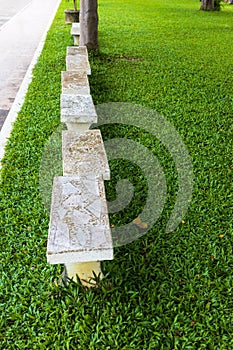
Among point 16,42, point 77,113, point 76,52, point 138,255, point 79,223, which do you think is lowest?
point 138,255

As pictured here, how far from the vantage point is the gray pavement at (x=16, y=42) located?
21.5 ft

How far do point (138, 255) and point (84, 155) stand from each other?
0.92 meters

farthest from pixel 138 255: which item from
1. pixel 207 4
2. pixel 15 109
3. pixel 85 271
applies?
pixel 207 4

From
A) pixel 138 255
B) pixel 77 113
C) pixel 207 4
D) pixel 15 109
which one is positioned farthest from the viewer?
pixel 207 4

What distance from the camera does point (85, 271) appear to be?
7.86 feet

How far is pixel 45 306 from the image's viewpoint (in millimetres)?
2318

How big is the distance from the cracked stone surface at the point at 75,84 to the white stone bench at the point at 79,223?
224cm

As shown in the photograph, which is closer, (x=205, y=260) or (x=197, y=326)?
(x=197, y=326)

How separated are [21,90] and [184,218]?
13.6 ft

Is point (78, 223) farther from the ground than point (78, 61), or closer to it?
closer to it

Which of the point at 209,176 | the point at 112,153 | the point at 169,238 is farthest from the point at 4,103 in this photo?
the point at 169,238

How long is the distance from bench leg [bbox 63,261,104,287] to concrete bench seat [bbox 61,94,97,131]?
5.95 ft

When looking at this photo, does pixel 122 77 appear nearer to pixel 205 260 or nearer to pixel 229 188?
pixel 229 188

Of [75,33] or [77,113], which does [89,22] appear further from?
[77,113]
